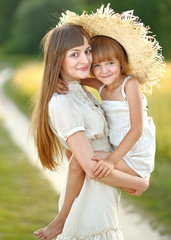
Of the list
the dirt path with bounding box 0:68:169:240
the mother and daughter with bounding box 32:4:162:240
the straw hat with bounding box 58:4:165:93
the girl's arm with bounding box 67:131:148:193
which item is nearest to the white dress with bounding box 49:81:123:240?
the mother and daughter with bounding box 32:4:162:240

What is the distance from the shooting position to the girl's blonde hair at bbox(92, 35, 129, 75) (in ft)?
8.52

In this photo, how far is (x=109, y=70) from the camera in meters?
2.63

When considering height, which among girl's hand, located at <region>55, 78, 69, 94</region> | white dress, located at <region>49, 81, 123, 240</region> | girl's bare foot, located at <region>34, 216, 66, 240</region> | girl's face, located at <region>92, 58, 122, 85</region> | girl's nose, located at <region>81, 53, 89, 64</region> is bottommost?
girl's bare foot, located at <region>34, 216, 66, 240</region>

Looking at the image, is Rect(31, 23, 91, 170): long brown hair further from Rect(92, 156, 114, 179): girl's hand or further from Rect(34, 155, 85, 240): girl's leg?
Rect(92, 156, 114, 179): girl's hand

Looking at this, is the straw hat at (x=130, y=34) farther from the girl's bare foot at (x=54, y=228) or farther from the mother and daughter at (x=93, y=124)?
the girl's bare foot at (x=54, y=228)

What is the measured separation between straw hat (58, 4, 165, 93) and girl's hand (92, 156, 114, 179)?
66cm

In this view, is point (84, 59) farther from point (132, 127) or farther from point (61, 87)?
point (132, 127)

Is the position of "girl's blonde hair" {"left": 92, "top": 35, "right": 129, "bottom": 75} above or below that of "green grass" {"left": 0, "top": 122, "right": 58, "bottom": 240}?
above

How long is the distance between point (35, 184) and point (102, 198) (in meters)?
2.61

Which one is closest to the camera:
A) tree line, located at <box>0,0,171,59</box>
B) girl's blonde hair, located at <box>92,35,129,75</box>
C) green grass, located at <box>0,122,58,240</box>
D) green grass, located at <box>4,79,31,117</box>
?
girl's blonde hair, located at <box>92,35,129,75</box>

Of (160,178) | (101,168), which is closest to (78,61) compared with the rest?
(101,168)

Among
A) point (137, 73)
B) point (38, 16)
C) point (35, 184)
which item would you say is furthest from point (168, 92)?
point (38, 16)

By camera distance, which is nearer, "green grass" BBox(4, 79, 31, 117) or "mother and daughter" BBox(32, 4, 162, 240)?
"mother and daughter" BBox(32, 4, 162, 240)

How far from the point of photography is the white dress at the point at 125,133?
100 inches
